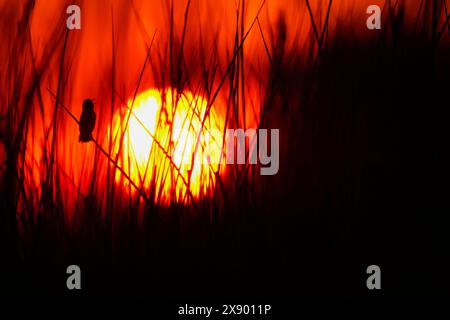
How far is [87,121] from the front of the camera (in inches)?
48.8

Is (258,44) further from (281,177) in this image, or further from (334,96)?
(281,177)

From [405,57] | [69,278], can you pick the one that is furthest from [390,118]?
[69,278]

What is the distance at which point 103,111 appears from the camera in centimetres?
126

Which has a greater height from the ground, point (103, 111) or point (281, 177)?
point (103, 111)

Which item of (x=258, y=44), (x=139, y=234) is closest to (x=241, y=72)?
(x=258, y=44)

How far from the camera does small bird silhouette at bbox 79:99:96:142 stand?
1.24 meters

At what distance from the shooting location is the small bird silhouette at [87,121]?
1.24m

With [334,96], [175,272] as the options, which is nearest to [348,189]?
[334,96]

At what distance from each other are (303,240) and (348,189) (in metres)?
0.17

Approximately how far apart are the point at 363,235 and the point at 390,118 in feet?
1.01

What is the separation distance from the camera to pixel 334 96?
4.04 ft

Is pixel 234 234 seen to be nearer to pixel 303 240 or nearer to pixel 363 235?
pixel 303 240

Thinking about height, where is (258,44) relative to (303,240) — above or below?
above
